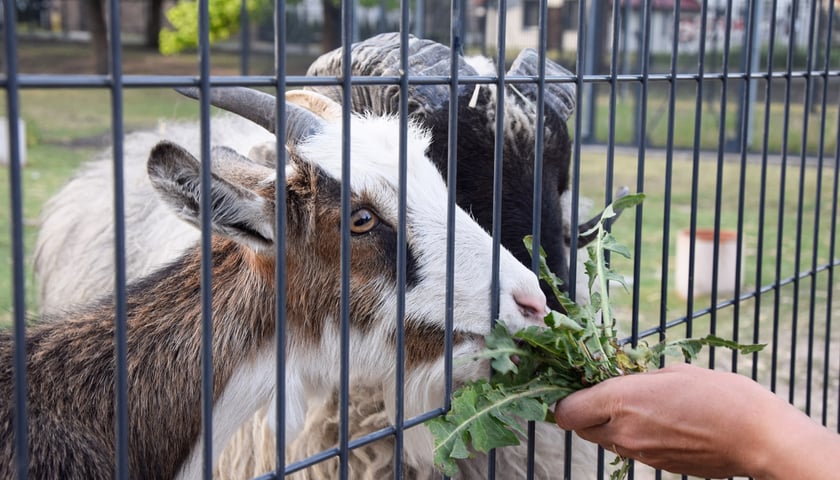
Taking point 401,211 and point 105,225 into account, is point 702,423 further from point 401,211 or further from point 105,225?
point 105,225

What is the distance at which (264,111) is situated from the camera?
2668mm

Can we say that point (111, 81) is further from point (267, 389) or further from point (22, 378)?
point (267, 389)

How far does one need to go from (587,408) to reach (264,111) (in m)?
1.25

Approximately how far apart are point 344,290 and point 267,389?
716mm

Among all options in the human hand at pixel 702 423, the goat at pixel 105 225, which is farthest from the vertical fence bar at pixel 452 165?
the goat at pixel 105 225

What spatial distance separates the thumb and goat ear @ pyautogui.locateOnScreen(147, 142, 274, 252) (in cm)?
79

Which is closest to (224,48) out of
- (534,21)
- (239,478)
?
(534,21)

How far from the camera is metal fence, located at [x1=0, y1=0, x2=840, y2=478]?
4.86ft

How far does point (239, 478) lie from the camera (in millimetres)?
3096

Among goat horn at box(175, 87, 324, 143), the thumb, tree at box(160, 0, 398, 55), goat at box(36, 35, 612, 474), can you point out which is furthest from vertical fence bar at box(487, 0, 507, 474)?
tree at box(160, 0, 398, 55)

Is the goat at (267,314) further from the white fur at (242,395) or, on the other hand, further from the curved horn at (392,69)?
the curved horn at (392,69)

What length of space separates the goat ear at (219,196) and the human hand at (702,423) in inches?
33.3

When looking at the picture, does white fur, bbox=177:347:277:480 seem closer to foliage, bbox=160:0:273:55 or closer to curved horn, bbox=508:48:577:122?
curved horn, bbox=508:48:577:122

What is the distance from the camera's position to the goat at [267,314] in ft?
6.99
